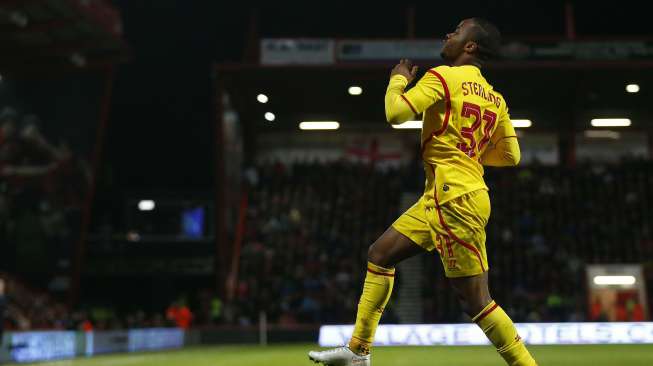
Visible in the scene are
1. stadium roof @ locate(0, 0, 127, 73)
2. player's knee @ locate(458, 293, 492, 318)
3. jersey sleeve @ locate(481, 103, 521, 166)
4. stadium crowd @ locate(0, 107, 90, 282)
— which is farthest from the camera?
stadium crowd @ locate(0, 107, 90, 282)

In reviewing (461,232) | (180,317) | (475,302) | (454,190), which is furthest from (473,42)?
(180,317)

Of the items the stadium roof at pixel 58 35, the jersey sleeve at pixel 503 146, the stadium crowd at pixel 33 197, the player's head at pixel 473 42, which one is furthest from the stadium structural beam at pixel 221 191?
the player's head at pixel 473 42

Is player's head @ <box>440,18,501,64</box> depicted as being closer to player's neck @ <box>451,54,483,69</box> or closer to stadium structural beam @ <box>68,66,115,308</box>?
player's neck @ <box>451,54,483,69</box>

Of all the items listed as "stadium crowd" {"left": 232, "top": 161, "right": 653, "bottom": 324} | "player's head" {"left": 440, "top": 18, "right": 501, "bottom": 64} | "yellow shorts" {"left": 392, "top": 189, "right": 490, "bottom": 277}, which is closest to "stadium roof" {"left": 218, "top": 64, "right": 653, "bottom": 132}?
"stadium crowd" {"left": 232, "top": 161, "right": 653, "bottom": 324}

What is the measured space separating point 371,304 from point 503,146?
4.47 ft

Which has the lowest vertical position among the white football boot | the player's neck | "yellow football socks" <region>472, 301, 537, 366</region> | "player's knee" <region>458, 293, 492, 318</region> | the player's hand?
the white football boot

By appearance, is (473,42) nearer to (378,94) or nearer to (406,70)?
(406,70)

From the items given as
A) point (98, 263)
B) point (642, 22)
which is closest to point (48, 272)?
point (98, 263)

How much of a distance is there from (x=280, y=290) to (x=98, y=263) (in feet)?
37.9

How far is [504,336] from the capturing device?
5160 mm

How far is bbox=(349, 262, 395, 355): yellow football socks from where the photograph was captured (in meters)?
5.62

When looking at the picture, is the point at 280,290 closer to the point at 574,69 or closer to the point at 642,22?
the point at 574,69

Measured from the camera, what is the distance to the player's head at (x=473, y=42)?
5.57 m

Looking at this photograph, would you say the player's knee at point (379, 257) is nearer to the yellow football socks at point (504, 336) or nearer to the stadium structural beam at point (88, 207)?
the yellow football socks at point (504, 336)
